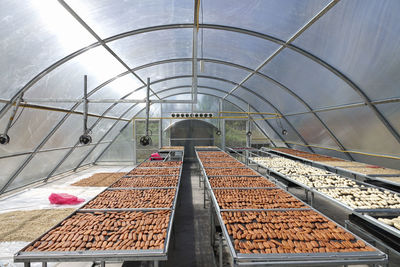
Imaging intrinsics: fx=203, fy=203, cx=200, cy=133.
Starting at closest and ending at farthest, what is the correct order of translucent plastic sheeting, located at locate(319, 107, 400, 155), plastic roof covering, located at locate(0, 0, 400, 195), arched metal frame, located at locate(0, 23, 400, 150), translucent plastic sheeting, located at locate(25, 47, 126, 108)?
plastic roof covering, located at locate(0, 0, 400, 195) < arched metal frame, located at locate(0, 23, 400, 150) < translucent plastic sheeting, located at locate(25, 47, 126, 108) < translucent plastic sheeting, located at locate(319, 107, 400, 155)

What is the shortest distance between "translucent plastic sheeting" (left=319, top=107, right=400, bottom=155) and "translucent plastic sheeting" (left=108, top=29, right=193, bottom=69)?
5.19 meters

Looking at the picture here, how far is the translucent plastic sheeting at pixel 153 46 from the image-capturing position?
17.5ft

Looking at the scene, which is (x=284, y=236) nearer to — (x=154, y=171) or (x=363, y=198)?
(x=363, y=198)

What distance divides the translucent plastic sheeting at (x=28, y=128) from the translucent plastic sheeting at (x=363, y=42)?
283 inches

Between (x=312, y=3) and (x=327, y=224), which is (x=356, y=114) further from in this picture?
(x=327, y=224)

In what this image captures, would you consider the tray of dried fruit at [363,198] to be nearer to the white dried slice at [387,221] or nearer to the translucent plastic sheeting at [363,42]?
the white dried slice at [387,221]

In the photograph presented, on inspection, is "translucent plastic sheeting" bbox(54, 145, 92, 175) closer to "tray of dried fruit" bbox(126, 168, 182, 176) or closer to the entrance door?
the entrance door

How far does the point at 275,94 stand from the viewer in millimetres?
8977

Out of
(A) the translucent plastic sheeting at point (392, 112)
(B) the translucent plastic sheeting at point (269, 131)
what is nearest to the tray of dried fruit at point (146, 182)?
(A) the translucent plastic sheeting at point (392, 112)

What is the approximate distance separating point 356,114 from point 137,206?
248 inches

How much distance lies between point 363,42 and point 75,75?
22.3 ft

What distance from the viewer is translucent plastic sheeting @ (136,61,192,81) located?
7.83m

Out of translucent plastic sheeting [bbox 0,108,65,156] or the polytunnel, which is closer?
the polytunnel

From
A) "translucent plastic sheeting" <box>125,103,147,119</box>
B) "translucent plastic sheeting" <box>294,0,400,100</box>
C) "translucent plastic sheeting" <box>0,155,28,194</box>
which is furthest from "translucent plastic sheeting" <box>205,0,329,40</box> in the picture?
"translucent plastic sheeting" <box>125,103,147,119</box>
